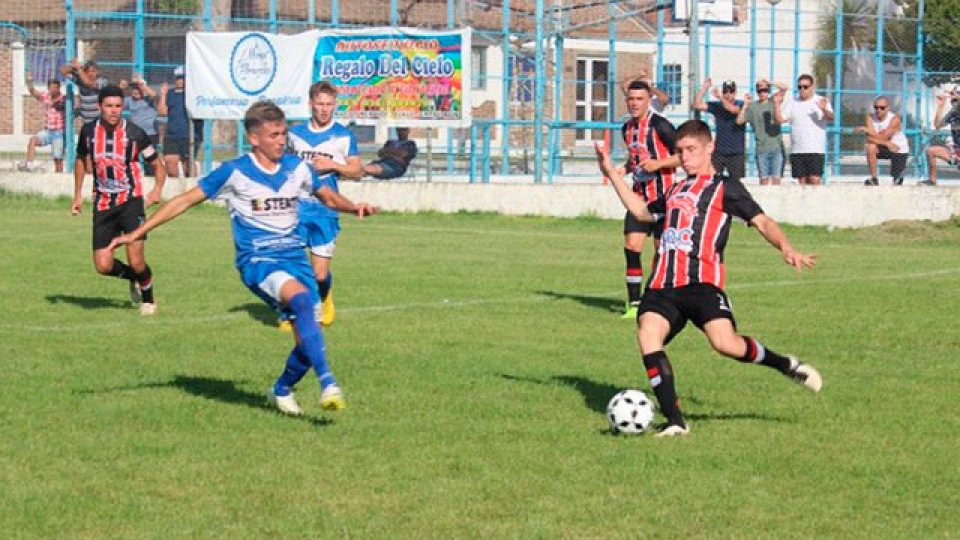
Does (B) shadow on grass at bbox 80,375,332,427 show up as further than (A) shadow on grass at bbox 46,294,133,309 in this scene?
No

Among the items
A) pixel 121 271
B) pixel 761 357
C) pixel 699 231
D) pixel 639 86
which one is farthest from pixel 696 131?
pixel 121 271

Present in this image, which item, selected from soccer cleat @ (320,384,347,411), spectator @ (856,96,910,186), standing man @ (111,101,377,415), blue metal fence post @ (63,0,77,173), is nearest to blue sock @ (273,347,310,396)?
standing man @ (111,101,377,415)

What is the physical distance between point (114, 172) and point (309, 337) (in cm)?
582

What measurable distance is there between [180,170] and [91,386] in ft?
59.3

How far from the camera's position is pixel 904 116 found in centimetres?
3356

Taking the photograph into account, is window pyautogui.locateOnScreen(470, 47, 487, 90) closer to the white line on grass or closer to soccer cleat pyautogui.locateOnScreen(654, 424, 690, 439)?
the white line on grass

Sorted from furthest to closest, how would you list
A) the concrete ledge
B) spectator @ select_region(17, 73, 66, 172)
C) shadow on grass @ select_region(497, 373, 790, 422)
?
spectator @ select_region(17, 73, 66, 172) < the concrete ledge < shadow on grass @ select_region(497, 373, 790, 422)

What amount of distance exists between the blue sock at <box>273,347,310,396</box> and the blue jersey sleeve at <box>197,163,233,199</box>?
3.43ft

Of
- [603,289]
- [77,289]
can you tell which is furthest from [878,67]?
[77,289]

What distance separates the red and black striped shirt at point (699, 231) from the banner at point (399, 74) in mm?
17569

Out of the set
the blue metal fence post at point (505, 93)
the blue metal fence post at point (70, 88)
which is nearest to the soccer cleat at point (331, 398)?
the blue metal fence post at point (70, 88)

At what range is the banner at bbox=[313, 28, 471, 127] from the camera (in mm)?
26406

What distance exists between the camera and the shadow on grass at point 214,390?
927cm

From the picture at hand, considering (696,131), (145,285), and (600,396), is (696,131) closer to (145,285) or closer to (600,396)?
(600,396)
